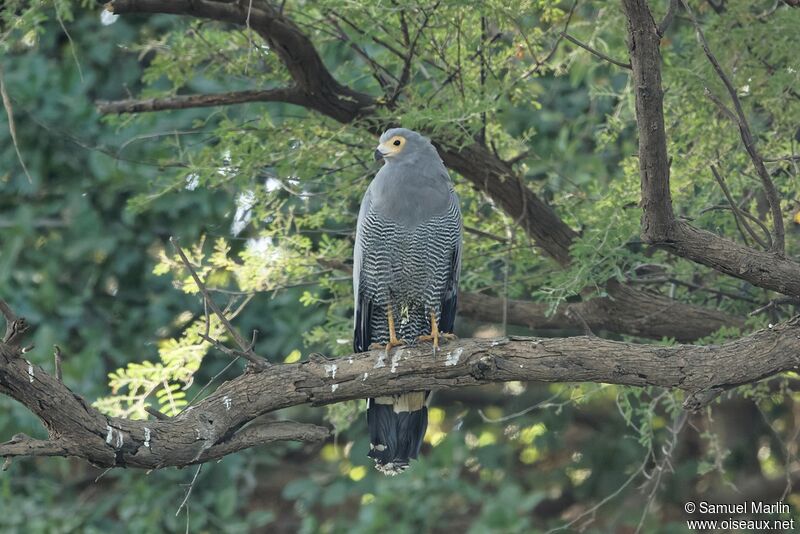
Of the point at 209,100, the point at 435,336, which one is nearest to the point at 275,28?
the point at 209,100

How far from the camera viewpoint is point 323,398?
10.8 feet

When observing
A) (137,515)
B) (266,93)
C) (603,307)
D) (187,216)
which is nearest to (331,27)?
(266,93)

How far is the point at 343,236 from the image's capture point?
5.35 m

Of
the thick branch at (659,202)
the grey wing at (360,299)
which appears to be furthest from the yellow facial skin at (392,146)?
the thick branch at (659,202)

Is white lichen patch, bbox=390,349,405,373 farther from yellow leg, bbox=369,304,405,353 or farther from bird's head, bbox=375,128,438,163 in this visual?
bird's head, bbox=375,128,438,163

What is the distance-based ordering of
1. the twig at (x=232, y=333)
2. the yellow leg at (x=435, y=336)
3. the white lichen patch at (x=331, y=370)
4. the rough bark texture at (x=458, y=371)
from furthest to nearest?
the yellow leg at (x=435, y=336)
the white lichen patch at (x=331, y=370)
the twig at (x=232, y=333)
the rough bark texture at (x=458, y=371)

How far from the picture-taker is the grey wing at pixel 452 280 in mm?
4207

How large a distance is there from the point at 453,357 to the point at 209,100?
166 cm

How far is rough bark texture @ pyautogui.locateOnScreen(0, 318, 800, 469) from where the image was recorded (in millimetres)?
2986

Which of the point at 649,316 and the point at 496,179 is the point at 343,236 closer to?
the point at 496,179

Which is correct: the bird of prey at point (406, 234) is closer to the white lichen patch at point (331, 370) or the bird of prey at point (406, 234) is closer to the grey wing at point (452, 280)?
the grey wing at point (452, 280)

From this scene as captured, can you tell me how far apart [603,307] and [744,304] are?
685mm

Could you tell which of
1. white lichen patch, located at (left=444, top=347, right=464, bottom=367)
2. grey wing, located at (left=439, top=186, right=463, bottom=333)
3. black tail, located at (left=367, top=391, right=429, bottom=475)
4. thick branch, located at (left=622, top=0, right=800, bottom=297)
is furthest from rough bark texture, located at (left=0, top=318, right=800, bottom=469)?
grey wing, located at (left=439, top=186, right=463, bottom=333)

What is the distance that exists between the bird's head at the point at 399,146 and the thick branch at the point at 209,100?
396 millimetres
